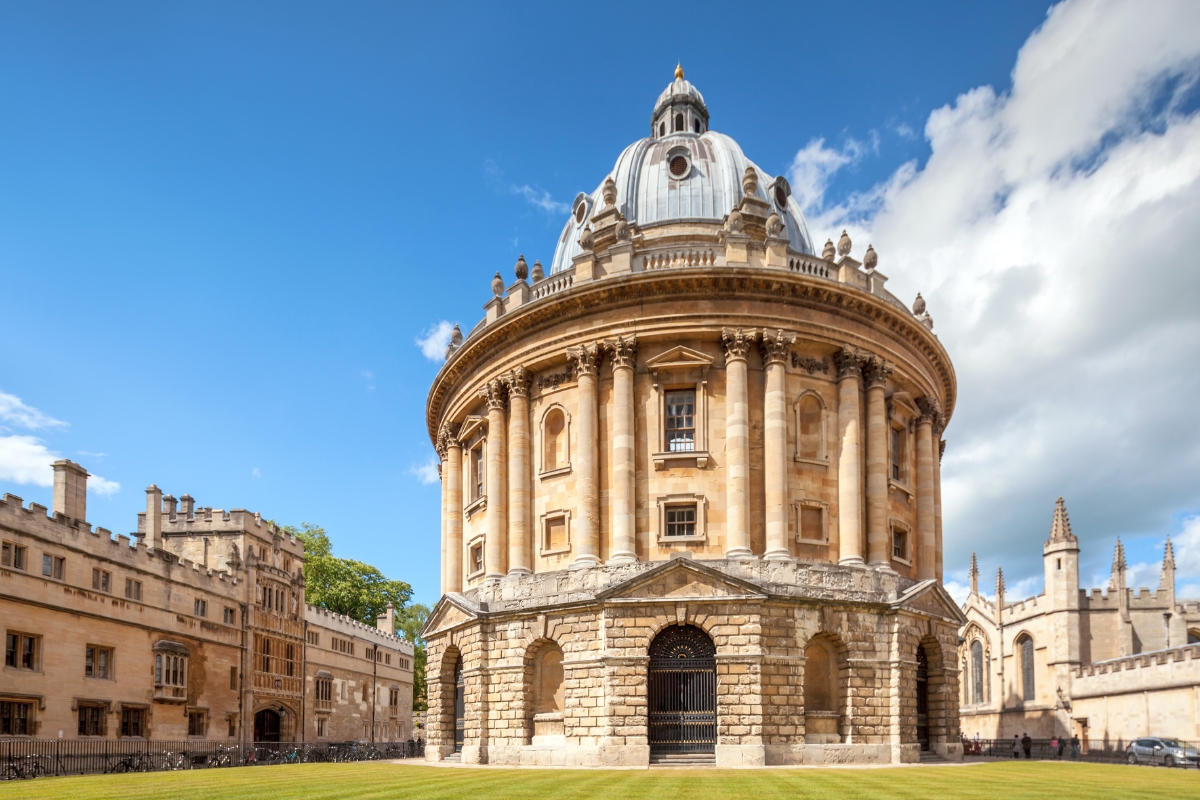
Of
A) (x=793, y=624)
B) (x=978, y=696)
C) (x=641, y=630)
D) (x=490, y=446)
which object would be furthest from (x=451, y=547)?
(x=978, y=696)

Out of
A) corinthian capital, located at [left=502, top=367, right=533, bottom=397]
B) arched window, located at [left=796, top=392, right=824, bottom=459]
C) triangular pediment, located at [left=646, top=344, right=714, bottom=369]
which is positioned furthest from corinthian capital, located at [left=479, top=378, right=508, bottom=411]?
arched window, located at [left=796, top=392, right=824, bottom=459]

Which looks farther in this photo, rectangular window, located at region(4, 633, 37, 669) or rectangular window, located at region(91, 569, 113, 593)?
rectangular window, located at region(91, 569, 113, 593)

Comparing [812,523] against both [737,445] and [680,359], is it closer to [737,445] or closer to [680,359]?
[737,445]

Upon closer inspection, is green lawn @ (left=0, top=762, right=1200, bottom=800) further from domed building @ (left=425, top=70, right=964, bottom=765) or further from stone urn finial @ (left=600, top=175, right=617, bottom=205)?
stone urn finial @ (left=600, top=175, right=617, bottom=205)

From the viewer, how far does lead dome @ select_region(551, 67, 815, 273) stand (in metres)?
48.6

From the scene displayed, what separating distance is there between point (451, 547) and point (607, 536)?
12125mm

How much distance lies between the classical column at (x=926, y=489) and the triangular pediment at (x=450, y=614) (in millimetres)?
18783

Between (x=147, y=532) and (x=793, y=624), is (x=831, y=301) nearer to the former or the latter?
(x=793, y=624)

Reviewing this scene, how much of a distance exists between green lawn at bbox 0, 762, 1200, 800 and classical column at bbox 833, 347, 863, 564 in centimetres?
929

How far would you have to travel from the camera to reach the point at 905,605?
3644 cm

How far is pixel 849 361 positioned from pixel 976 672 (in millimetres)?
55522

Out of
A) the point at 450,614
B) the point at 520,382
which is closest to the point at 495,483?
the point at 520,382

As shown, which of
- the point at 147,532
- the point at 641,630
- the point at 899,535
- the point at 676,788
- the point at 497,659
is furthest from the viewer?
the point at 147,532

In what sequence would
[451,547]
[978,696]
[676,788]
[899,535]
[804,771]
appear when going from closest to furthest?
1. [676,788]
2. [804,771]
3. [899,535]
4. [451,547]
5. [978,696]
